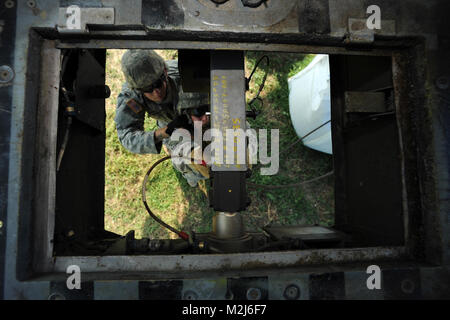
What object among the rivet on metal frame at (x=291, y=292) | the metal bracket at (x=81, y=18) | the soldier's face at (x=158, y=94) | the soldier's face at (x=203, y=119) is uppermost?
the soldier's face at (x=158, y=94)

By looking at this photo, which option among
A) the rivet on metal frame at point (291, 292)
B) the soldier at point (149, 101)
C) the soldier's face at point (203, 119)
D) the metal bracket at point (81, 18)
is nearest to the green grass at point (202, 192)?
the soldier at point (149, 101)

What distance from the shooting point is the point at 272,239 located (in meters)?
→ 1.42

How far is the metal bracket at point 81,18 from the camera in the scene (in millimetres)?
857

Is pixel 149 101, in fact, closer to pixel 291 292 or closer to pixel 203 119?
pixel 203 119

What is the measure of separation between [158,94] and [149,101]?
0.68 ft

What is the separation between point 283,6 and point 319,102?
1.38 meters

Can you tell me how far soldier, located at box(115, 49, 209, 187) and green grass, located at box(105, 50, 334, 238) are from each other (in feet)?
1.24

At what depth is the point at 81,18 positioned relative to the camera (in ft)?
2.82

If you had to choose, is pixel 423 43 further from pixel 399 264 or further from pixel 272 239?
pixel 272 239

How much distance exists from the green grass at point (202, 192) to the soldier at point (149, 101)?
38 cm

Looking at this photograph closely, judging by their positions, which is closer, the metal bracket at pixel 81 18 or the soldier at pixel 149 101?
the metal bracket at pixel 81 18

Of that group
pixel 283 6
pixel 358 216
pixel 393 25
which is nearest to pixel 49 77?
pixel 283 6

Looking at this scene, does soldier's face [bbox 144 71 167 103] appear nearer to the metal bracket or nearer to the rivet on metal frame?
the metal bracket

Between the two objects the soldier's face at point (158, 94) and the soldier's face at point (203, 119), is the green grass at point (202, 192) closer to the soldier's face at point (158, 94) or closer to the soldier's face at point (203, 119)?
the soldier's face at point (158, 94)
